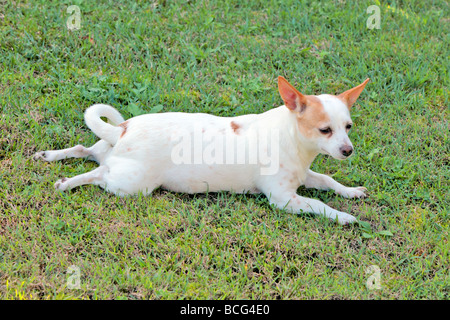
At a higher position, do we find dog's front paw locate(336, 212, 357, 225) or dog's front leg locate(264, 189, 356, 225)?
dog's front leg locate(264, 189, 356, 225)

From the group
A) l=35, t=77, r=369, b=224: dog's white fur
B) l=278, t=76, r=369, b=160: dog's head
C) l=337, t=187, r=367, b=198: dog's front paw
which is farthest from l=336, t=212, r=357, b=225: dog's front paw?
l=278, t=76, r=369, b=160: dog's head

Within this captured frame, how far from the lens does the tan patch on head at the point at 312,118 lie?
12.5 ft

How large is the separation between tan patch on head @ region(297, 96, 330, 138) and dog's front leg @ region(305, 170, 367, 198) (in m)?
0.51

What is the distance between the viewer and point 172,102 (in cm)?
509

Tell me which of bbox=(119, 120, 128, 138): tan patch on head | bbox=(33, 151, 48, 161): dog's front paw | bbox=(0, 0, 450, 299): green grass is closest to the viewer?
bbox=(0, 0, 450, 299): green grass

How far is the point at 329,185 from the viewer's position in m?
4.31

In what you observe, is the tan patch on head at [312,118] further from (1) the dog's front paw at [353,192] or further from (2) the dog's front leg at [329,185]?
(1) the dog's front paw at [353,192]

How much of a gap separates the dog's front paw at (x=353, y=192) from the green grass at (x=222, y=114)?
3.9 inches

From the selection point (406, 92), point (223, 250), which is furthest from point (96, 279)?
point (406, 92)

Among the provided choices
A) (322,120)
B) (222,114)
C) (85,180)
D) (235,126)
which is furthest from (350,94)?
(85,180)

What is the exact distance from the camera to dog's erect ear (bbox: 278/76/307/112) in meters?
3.86

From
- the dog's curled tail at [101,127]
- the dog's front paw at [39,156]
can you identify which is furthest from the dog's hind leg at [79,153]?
the dog's curled tail at [101,127]

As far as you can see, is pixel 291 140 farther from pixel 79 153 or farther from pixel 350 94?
pixel 79 153

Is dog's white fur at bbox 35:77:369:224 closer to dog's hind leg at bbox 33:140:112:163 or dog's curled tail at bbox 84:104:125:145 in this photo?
dog's curled tail at bbox 84:104:125:145
